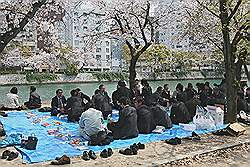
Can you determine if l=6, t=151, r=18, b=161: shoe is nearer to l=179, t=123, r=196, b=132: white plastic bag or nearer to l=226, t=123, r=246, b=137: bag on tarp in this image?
l=179, t=123, r=196, b=132: white plastic bag

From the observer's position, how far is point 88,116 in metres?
7.55

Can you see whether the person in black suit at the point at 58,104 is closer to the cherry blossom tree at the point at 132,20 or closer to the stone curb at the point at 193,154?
the cherry blossom tree at the point at 132,20

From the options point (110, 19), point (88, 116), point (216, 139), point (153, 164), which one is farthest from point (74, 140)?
point (110, 19)

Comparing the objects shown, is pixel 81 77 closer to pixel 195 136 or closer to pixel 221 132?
pixel 221 132

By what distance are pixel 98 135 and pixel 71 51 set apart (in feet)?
112

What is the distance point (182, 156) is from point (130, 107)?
66.8 inches

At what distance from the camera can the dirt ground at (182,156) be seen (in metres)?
6.13

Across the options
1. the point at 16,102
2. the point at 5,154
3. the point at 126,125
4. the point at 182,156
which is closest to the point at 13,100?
the point at 16,102

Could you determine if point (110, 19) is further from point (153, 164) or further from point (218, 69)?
point (218, 69)

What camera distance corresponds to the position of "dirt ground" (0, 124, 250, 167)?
613 cm

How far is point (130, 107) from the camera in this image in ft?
25.3

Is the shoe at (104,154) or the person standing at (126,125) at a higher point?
the person standing at (126,125)

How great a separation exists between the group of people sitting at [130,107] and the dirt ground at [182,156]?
782 mm

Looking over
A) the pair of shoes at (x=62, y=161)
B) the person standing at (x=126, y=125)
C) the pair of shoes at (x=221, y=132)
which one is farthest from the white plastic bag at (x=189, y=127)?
the pair of shoes at (x=62, y=161)
